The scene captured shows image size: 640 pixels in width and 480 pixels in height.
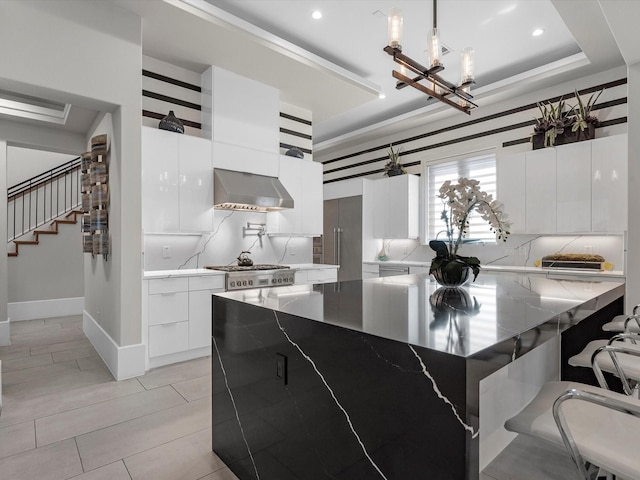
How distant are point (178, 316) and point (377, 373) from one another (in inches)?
111

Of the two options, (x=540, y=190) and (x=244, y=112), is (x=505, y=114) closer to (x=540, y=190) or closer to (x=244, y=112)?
(x=540, y=190)

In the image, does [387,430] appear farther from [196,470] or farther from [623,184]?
[623,184]

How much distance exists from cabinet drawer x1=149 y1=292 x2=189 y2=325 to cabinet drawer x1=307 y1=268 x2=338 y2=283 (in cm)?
162

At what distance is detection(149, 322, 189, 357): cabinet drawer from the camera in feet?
10.9

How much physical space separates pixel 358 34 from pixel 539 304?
11.0ft

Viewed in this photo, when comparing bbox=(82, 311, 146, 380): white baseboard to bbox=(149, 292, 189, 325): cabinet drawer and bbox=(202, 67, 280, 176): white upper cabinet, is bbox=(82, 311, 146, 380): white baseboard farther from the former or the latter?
bbox=(202, 67, 280, 176): white upper cabinet

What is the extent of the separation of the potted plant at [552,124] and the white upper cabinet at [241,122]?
3218 millimetres

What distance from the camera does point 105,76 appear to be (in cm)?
302

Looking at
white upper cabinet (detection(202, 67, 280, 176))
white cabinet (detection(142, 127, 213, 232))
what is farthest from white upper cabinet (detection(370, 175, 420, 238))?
white cabinet (detection(142, 127, 213, 232))

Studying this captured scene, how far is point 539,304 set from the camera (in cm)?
153

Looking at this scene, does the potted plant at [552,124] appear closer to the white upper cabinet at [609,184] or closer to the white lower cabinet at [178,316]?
the white upper cabinet at [609,184]

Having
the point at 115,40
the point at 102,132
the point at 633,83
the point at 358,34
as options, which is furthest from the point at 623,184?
the point at 102,132

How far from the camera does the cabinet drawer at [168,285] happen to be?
3301 millimetres

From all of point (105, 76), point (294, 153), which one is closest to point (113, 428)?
point (105, 76)
